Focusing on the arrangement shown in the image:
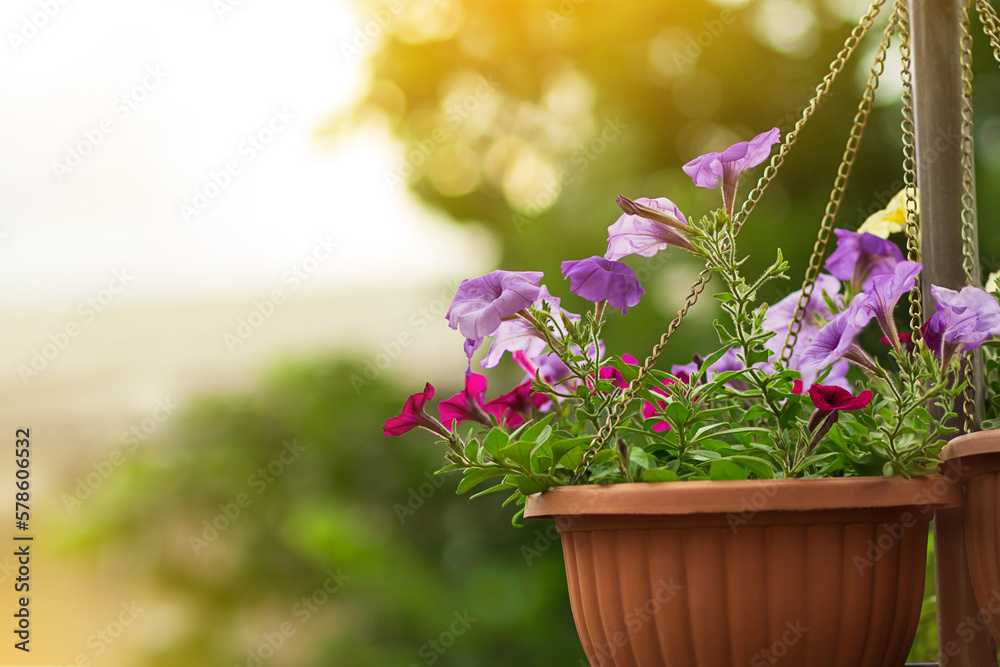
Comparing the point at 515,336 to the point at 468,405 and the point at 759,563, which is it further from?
the point at 759,563

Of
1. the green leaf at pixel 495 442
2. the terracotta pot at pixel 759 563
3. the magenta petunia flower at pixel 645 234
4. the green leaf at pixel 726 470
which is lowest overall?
the terracotta pot at pixel 759 563

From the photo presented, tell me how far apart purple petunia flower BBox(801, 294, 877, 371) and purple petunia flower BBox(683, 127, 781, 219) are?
4.9 inches

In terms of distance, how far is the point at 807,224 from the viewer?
1.69 metres

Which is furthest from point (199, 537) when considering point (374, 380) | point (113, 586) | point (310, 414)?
point (374, 380)

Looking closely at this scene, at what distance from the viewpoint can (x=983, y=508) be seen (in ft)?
1.97

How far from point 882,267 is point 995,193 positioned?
91 cm

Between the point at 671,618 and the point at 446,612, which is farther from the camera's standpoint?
the point at 446,612

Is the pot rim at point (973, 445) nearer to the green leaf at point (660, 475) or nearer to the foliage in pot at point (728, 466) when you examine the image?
the foliage in pot at point (728, 466)

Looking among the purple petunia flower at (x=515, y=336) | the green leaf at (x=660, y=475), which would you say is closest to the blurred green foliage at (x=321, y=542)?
the purple petunia flower at (x=515, y=336)

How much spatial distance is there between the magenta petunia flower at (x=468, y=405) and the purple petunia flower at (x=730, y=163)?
27 cm

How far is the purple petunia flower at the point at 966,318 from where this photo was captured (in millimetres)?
624

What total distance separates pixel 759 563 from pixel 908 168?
0.43 meters

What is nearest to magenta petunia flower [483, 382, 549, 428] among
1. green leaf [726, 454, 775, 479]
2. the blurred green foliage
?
green leaf [726, 454, 775, 479]

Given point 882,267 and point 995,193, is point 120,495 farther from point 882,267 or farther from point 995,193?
point 995,193
